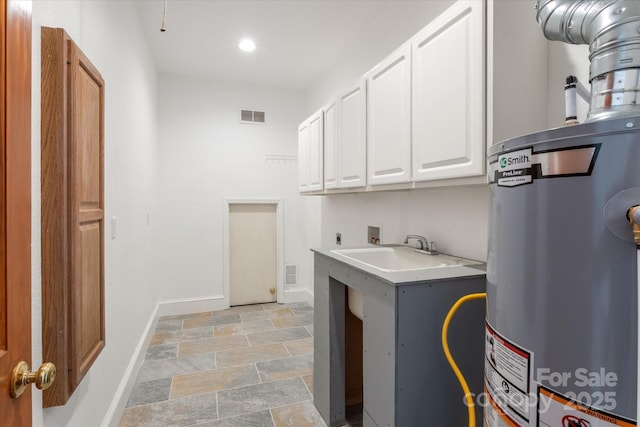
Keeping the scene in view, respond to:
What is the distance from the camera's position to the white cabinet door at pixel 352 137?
2.28 meters

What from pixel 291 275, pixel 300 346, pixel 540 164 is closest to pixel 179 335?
pixel 300 346

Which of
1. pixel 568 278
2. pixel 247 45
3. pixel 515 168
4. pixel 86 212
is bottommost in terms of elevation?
pixel 568 278

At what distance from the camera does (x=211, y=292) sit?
4422 mm

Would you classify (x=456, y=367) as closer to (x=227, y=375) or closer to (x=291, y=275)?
(x=227, y=375)

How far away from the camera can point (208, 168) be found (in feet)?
14.3

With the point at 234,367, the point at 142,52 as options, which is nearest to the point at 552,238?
the point at 234,367

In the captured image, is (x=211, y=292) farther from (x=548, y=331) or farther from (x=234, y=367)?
(x=548, y=331)

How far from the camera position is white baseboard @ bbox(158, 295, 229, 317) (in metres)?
4.21

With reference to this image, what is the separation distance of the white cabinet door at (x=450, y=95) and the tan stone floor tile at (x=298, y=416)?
5.54 feet

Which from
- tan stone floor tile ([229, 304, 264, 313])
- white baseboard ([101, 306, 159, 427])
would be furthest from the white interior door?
white baseboard ([101, 306, 159, 427])

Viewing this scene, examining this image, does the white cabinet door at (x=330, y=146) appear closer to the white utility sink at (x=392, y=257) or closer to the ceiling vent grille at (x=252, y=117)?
the white utility sink at (x=392, y=257)

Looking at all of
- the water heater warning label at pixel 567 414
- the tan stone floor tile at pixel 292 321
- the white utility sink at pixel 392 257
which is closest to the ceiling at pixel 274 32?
the white utility sink at pixel 392 257

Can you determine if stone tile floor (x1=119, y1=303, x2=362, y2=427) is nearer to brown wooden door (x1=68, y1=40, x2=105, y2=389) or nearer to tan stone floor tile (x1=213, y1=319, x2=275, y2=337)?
tan stone floor tile (x1=213, y1=319, x2=275, y2=337)

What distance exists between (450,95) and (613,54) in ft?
2.32
